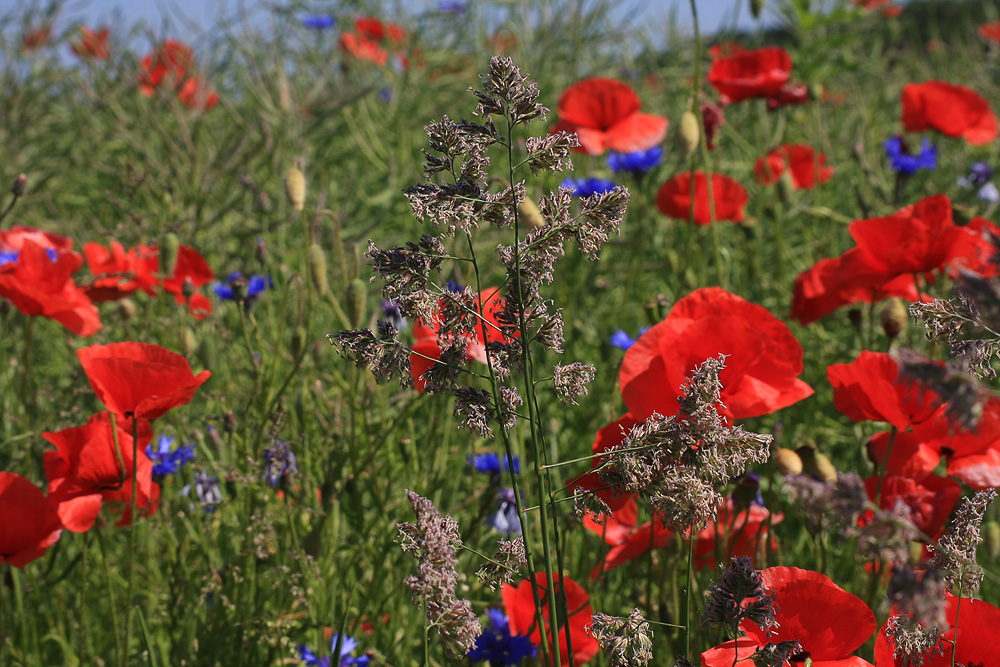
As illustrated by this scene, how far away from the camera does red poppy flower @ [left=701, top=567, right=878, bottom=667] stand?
0.72m

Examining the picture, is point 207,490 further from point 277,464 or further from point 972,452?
point 972,452

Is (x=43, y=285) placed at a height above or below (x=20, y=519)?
above

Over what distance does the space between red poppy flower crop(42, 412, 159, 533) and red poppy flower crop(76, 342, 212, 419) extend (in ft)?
0.28

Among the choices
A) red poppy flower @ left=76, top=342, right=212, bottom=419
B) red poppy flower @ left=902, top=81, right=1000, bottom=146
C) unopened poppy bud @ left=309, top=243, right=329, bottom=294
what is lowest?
red poppy flower @ left=76, top=342, right=212, bottom=419

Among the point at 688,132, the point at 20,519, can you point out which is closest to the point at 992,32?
the point at 688,132

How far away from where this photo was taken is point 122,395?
1.01 m

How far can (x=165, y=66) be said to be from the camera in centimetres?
293

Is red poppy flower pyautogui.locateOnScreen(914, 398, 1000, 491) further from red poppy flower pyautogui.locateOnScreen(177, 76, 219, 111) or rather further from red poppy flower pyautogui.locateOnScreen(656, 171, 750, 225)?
red poppy flower pyautogui.locateOnScreen(177, 76, 219, 111)

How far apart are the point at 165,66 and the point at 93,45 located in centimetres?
93

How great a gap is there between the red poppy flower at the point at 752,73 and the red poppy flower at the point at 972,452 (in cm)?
145

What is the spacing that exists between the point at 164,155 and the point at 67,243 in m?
2.12

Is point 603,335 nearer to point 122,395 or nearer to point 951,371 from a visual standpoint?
point 122,395

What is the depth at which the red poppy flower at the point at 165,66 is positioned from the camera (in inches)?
117

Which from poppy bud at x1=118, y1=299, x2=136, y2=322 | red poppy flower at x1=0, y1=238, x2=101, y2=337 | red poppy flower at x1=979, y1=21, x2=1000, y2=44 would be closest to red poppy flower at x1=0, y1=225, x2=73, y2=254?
poppy bud at x1=118, y1=299, x2=136, y2=322
